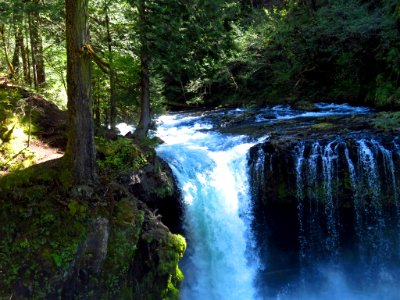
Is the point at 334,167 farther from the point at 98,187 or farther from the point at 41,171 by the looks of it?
the point at 41,171

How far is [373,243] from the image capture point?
10922 mm

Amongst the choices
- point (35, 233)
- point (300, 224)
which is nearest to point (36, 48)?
point (35, 233)

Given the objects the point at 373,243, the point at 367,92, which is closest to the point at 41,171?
the point at 373,243

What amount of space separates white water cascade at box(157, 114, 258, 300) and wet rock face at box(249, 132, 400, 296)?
0.47 meters

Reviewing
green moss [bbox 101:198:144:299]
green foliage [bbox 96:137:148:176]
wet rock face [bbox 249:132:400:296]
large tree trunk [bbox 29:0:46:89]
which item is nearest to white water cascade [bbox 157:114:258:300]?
wet rock face [bbox 249:132:400:296]

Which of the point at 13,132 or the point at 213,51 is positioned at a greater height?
the point at 213,51

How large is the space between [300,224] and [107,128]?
19.7 ft

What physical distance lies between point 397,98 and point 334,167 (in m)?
6.77

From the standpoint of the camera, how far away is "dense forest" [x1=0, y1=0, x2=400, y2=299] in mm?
6660

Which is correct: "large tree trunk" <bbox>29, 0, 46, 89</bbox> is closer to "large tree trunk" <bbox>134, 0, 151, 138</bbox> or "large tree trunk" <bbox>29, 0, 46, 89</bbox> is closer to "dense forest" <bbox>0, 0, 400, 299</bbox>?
"dense forest" <bbox>0, 0, 400, 299</bbox>

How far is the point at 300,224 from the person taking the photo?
37.2ft

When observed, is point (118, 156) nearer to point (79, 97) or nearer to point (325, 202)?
point (79, 97)

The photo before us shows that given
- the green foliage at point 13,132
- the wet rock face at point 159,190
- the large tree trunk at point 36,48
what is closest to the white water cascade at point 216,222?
the wet rock face at point 159,190

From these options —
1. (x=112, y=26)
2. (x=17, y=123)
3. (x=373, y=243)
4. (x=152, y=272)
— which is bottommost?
(x=373, y=243)
